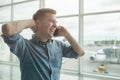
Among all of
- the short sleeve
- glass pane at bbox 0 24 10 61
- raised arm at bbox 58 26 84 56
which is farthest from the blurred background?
the short sleeve

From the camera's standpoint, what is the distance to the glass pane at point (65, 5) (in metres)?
4.24

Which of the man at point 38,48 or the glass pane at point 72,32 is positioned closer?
the man at point 38,48

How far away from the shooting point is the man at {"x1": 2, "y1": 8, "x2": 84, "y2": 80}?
1.32 m

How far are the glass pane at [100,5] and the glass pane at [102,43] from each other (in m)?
0.13

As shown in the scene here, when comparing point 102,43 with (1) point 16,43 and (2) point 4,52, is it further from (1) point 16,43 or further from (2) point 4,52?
(2) point 4,52

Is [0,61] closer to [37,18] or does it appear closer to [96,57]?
[96,57]

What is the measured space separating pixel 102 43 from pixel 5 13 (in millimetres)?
3277

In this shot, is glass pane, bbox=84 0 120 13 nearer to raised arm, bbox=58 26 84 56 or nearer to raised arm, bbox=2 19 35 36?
raised arm, bbox=58 26 84 56

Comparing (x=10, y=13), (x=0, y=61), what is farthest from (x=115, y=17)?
(x=0, y=61)

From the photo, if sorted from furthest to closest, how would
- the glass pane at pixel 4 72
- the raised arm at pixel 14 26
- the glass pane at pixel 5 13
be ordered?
the glass pane at pixel 5 13 < the glass pane at pixel 4 72 < the raised arm at pixel 14 26

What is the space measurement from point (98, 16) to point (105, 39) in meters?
0.47

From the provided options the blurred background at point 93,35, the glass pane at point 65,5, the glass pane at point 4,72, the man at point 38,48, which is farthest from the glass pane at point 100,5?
the glass pane at point 4,72

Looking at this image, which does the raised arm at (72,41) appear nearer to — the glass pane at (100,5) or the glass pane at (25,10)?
the glass pane at (100,5)

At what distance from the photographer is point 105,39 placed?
3.83m
